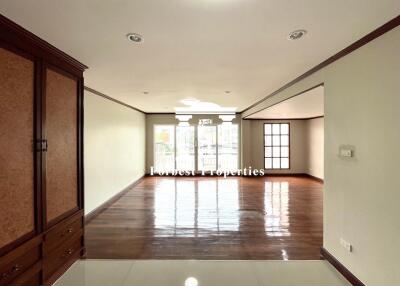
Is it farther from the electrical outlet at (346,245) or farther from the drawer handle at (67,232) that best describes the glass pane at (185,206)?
the electrical outlet at (346,245)

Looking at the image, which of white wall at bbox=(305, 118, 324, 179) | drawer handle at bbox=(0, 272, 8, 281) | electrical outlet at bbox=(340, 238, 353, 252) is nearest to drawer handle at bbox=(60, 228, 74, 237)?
drawer handle at bbox=(0, 272, 8, 281)

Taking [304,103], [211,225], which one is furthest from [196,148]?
[211,225]

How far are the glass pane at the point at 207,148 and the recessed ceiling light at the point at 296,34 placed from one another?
7.07m

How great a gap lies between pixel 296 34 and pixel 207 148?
7.31m

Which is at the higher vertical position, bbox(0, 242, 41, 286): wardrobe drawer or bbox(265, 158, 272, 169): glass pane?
bbox(265, 158, 272, 169): glass pane

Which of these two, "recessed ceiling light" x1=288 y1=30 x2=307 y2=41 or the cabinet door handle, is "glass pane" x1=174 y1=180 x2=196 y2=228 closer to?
the cabinet door handle

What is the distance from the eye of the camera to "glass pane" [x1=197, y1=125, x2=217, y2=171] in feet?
30.5

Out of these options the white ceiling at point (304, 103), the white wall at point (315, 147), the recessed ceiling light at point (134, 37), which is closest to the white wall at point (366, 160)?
the white ceiling at point (304, 103)

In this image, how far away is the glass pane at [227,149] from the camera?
9.30 metres

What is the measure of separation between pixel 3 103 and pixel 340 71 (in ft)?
10.4

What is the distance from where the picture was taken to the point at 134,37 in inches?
88.1

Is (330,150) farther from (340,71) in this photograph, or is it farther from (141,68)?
(141,68)

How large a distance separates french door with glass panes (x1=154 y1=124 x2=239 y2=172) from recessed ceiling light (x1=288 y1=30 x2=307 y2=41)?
7010 mm

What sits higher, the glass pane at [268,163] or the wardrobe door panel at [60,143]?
the wardrobe door panel at [60,143]
